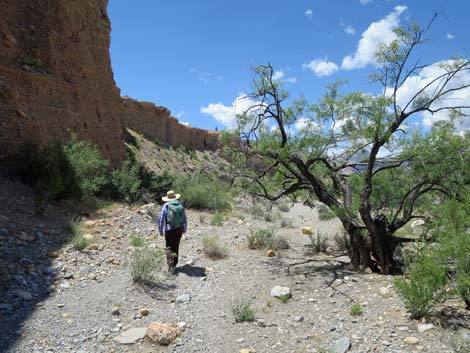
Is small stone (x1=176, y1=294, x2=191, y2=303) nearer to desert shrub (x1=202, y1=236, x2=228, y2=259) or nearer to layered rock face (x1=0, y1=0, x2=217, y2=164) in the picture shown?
desert shrub (x1=202, y1=236, x2=228, y2=259)

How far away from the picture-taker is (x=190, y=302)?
6.06 m

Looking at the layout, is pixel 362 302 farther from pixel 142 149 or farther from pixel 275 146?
pixel 142 149

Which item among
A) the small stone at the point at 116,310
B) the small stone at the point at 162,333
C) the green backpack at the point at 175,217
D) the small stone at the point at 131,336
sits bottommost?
the small stone at the point at 131,336

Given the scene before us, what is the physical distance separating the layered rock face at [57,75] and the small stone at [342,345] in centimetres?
983

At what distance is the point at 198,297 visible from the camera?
6.28 meters

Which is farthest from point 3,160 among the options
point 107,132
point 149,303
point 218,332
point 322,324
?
point 322,324

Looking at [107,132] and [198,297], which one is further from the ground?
[107,132]

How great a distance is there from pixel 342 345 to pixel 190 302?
241 cm

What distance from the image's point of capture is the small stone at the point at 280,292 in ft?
20.6

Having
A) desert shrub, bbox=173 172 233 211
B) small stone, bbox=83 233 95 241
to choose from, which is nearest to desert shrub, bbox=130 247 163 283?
small stone, bbox=83 233 95 241

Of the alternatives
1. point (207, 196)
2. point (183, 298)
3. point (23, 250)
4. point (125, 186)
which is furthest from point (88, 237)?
point (207, 196)

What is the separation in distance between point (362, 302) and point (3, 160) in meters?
9.56

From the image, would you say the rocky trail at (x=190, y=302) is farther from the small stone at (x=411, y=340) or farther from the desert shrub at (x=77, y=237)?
the desert shrub at (x=77, y=237)

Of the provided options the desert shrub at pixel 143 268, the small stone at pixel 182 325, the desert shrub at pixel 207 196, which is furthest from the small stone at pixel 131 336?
the desert shrub at pixel 207 196
